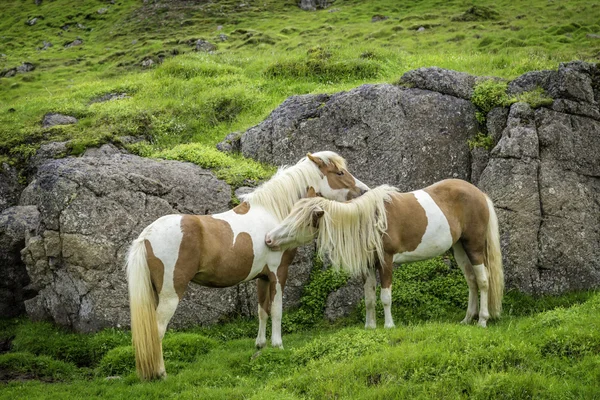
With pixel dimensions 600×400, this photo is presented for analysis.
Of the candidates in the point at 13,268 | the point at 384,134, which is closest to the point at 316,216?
the point at 384,134

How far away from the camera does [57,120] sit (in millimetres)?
19594

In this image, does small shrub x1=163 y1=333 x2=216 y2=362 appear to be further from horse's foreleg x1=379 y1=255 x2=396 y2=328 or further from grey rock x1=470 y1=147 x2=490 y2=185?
grey rock x1=470 y1=147 x2=490 y2=185

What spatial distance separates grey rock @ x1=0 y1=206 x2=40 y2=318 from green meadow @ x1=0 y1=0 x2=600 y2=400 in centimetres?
62

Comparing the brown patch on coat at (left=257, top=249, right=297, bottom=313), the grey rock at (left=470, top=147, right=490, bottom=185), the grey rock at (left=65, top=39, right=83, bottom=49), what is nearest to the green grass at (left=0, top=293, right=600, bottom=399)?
the brown patch on coat at (left=257, top=249, right=297, bottom=313)

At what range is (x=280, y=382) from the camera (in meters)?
7.80

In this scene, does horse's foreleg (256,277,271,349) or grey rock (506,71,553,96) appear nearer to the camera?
horse's foreleg (256,277,271,349)

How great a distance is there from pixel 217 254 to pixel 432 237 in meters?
3.96

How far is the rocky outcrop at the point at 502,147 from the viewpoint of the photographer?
11.9 m

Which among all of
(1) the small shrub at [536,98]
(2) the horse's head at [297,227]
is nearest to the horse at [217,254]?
(2) the horse's head at [297,227]

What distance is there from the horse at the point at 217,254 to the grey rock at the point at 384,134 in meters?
3.44

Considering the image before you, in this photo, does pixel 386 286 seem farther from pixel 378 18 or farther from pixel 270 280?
pixel 378 18

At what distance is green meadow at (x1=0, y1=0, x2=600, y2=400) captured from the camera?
751cm

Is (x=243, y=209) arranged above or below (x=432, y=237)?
above

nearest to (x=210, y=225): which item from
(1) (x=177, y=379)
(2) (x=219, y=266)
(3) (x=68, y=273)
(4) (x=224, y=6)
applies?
(2) (x=219, y=266)
